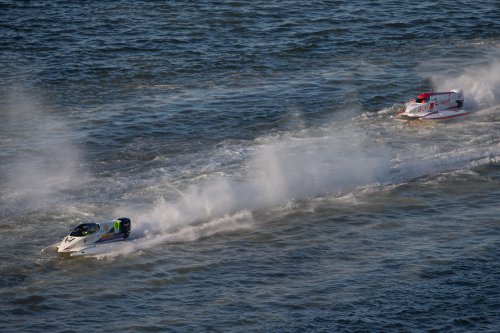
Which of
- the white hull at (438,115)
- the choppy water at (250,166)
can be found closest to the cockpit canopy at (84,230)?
the choppy water at (250,166)

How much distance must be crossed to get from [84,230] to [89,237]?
0.53 meters

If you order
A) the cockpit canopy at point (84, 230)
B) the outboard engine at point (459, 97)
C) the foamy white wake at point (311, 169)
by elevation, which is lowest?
the foamy white wake at point (311, 169)

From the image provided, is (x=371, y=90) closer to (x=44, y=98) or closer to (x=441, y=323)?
(x=44, y=98)

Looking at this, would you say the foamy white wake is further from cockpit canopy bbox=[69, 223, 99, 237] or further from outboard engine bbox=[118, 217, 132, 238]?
cockpit canopy bbox=[69, 223, 99, 237]

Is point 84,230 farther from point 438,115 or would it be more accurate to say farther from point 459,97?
point 459,97

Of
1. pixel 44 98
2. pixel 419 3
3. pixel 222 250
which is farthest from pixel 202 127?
pixel 419 3

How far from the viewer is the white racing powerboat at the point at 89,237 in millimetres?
55688

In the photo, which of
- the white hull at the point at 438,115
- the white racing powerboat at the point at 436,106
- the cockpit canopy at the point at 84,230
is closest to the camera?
the cockpit canopy at the point at 84,230

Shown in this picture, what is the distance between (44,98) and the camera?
3297 inches

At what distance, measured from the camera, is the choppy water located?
51.2 meters

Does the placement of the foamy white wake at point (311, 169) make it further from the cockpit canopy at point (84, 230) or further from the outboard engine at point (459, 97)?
the outboard engine at point (459, 97)

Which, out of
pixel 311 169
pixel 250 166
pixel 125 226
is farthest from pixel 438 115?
pixel 125 226

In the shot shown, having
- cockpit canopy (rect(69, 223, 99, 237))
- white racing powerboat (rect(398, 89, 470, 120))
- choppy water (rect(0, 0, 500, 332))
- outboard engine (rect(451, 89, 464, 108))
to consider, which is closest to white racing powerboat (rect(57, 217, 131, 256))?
cockpit canopy (rect(69, 223, 99, 237))

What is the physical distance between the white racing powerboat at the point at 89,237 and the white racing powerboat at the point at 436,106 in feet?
106
